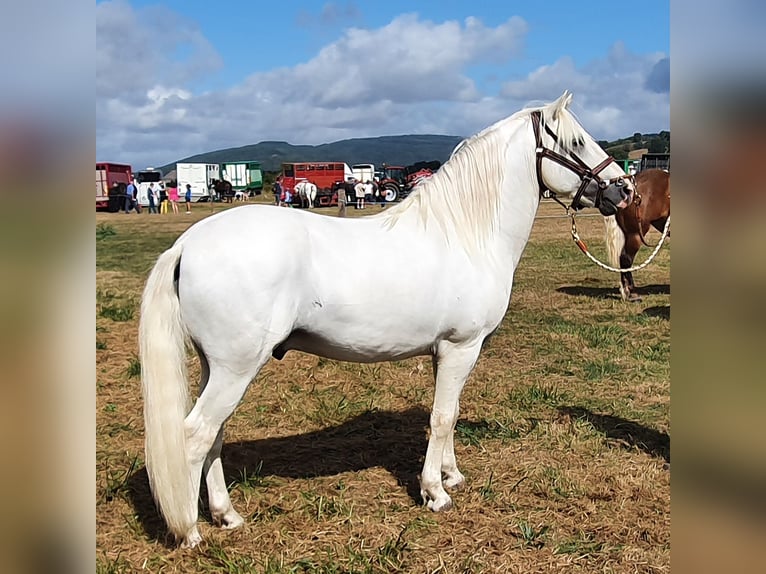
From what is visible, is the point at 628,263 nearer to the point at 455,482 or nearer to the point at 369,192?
the point at 455,482

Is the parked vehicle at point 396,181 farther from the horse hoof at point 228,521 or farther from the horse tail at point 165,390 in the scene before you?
the horse tail at point 165,390

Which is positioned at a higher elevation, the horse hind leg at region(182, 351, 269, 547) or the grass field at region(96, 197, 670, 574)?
the horse hind leg at region(182, 351, 269, 547)

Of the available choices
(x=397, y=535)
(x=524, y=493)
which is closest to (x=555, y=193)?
(x=524, y=493)

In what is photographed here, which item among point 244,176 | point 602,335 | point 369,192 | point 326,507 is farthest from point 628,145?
point 244,176

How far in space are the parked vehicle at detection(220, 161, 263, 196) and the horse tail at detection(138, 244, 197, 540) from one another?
5031 centimetres

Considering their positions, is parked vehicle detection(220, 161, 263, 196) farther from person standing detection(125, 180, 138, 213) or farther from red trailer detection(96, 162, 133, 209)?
person standing detection(125, 180, 138, 213)

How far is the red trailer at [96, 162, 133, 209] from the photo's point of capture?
3406cm

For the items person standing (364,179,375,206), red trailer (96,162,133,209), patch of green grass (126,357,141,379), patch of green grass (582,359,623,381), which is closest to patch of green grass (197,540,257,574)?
patch of green grass (126,357,141,379)

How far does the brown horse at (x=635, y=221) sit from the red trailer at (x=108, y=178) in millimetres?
29317

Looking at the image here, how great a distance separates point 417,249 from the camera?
3203 millimetres

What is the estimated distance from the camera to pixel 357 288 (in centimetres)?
301

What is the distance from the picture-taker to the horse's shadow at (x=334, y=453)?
3.83m
